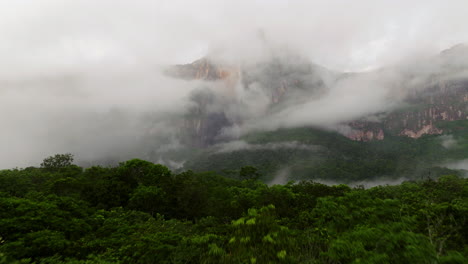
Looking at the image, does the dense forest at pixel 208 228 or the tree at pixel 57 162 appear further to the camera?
the tree at pixel 57 162

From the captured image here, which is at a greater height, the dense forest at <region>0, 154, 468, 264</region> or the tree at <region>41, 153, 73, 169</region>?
the tree at <region>41, 153, 73, 169</region>

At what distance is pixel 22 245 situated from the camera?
13.1 meters

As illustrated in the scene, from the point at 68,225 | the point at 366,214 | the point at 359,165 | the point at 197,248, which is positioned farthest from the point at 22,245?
the point at 359,165

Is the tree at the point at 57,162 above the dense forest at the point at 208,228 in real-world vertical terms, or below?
above

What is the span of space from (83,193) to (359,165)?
201 m

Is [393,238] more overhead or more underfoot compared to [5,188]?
more underfoot

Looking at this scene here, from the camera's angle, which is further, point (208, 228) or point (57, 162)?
point (57, 162)

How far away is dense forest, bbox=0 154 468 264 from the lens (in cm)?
686

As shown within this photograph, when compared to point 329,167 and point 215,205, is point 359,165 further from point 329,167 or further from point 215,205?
point 215,205

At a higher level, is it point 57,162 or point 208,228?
point 57,162

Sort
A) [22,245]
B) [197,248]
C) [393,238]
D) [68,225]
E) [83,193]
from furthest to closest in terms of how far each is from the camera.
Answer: [83,193] → [68,225] → [22,245] → [197,248] → [393,238]

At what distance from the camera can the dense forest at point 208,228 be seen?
6855 mm

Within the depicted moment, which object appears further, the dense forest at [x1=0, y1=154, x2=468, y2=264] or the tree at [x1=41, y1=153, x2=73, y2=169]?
the tree at [x1=41, y1=153, x2=73, y2=169]

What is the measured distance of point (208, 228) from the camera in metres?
22.2
